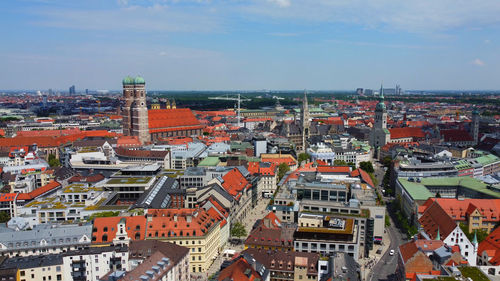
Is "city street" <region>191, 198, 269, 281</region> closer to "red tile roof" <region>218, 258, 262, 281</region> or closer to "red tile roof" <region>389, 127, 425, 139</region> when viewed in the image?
"red tile roof" <region>218, 258, 262, 281</region>

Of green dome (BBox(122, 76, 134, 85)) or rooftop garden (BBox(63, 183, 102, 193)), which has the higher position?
green dome (BBox(122, 76, 134, 85))

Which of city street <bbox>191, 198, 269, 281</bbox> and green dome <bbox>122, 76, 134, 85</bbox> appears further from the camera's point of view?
green dome <bbox>122, 76, 134, 85</bbox>

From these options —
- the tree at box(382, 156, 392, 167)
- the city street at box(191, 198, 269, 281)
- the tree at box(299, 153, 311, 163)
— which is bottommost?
the city street at box(191, 198, 269, 281)

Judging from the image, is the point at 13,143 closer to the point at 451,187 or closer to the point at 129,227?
the point at 129,227

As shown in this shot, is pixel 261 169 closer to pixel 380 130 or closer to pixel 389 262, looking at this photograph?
pixel 389 262

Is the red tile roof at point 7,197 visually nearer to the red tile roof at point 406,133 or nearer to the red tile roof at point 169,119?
the red tile roof at point 169,119

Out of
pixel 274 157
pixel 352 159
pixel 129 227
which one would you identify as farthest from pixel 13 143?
pixel 352 159

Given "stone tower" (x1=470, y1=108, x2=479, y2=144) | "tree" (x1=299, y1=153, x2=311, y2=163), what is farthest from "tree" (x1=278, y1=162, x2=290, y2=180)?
"stone tower" (x1=470, y1=108, x2=479, y2=144)

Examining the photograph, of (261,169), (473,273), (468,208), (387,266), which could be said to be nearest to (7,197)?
(261,169)
